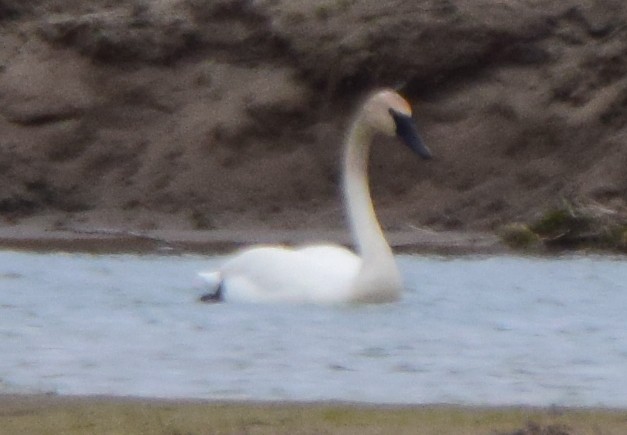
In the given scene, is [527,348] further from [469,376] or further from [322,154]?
[322,154]

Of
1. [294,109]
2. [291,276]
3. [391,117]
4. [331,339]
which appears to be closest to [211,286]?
[291,276]

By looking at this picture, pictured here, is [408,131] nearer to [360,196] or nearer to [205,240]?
[360,196]

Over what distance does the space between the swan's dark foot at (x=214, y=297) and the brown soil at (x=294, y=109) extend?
16.5 feet

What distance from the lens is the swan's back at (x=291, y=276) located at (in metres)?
10.6

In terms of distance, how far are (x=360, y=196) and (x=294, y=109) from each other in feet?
20.2

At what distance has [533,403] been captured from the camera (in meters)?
7.33

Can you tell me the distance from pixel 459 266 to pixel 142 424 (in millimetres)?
6345

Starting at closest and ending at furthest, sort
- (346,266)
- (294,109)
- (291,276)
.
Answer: (291,276) → (346,266) → (294,109)

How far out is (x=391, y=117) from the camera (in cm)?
1168

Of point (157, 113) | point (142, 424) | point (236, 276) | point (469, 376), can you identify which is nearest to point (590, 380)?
point (469, 376)

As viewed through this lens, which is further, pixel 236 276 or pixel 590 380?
pixel 236 276

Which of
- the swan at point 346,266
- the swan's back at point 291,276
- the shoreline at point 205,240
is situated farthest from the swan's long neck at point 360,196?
the shoreline at point 205,240

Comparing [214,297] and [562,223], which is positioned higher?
[562,223]

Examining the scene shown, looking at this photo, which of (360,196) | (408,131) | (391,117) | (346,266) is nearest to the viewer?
(346,266)
